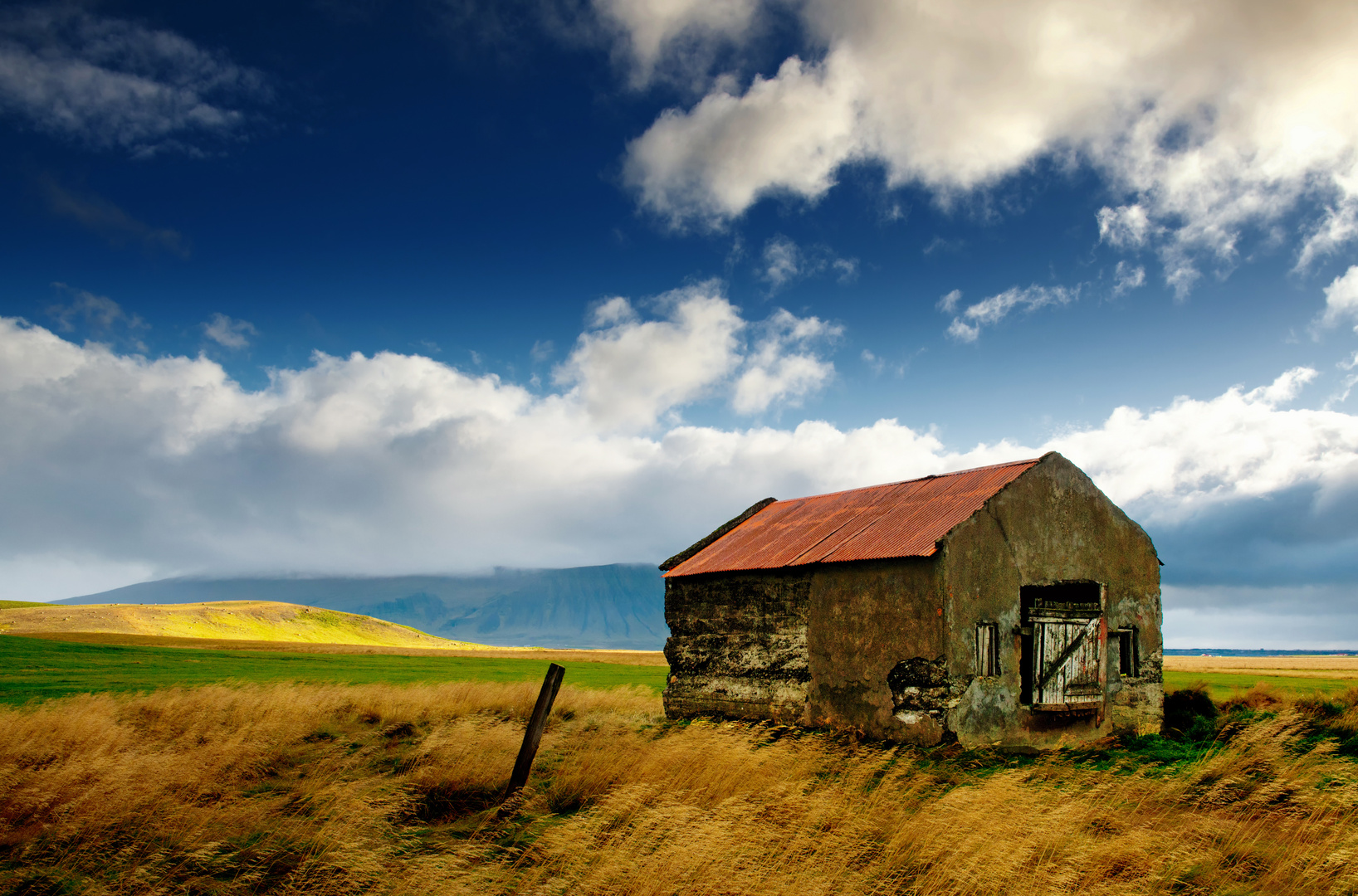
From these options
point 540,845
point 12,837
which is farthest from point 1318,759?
point 12,837

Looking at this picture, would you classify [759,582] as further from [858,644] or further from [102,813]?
[102,813]

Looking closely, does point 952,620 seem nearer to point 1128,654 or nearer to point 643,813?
point 1128,654

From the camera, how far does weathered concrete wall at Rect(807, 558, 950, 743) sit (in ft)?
41.9

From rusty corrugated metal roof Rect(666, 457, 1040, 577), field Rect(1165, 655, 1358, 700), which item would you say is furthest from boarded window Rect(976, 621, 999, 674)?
field Rect(1165, 655, 1358, 700)

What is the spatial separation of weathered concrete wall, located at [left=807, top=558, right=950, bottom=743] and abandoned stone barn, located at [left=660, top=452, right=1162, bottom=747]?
28mm

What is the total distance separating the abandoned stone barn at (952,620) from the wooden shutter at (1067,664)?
27mm

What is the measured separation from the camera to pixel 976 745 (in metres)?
12.6

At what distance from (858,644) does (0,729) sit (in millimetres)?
13696

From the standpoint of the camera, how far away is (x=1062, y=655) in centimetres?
1355

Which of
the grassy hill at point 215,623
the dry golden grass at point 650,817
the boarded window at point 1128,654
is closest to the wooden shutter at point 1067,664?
the dry golden grass at point 650,817

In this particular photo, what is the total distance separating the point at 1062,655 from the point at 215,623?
11771 centimetres

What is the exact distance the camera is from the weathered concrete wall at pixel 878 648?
502 inches

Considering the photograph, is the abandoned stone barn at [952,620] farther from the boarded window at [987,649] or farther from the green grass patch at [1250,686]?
the green grass patch at [1250,686]

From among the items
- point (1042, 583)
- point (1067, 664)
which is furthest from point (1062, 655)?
point (1042, 583)
